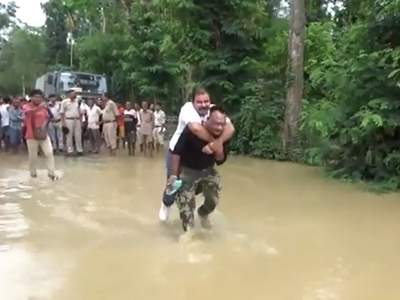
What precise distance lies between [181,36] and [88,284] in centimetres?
1600

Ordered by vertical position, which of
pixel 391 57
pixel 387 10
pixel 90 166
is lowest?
pixel 90 166

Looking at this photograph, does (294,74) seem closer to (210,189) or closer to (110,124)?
(110,124)

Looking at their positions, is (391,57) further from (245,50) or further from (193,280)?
(245,50)

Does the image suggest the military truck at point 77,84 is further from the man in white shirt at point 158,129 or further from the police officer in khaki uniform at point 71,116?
the police officer in khaki uniform at point 71,116

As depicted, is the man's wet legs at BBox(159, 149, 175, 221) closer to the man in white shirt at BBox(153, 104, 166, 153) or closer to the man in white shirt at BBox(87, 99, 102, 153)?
the man in white shirt at BBox(87, 99, 102, 153)

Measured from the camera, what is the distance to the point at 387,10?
11820 millimetres

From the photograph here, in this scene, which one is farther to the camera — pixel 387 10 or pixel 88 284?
pixel 387 10

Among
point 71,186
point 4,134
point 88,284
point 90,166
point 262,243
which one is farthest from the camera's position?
point 4,134

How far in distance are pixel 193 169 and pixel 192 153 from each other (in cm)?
18

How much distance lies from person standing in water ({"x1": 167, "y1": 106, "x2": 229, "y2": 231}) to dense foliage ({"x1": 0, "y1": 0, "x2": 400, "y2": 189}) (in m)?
5.10

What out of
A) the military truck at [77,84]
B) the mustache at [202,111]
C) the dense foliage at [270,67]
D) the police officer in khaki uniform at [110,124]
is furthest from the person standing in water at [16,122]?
the mustache at [202,111]

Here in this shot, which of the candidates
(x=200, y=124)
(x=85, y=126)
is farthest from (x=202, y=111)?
(x=85, y=126)

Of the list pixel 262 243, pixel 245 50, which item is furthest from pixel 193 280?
pixel 245 50

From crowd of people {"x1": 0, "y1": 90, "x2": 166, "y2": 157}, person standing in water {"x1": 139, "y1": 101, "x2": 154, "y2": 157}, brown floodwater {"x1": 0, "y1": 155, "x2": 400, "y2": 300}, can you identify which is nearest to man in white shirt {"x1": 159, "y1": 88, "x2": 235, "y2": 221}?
brown floodwater {"x1": 0, "y1": 155, "x2": 400, "y2": 300}
